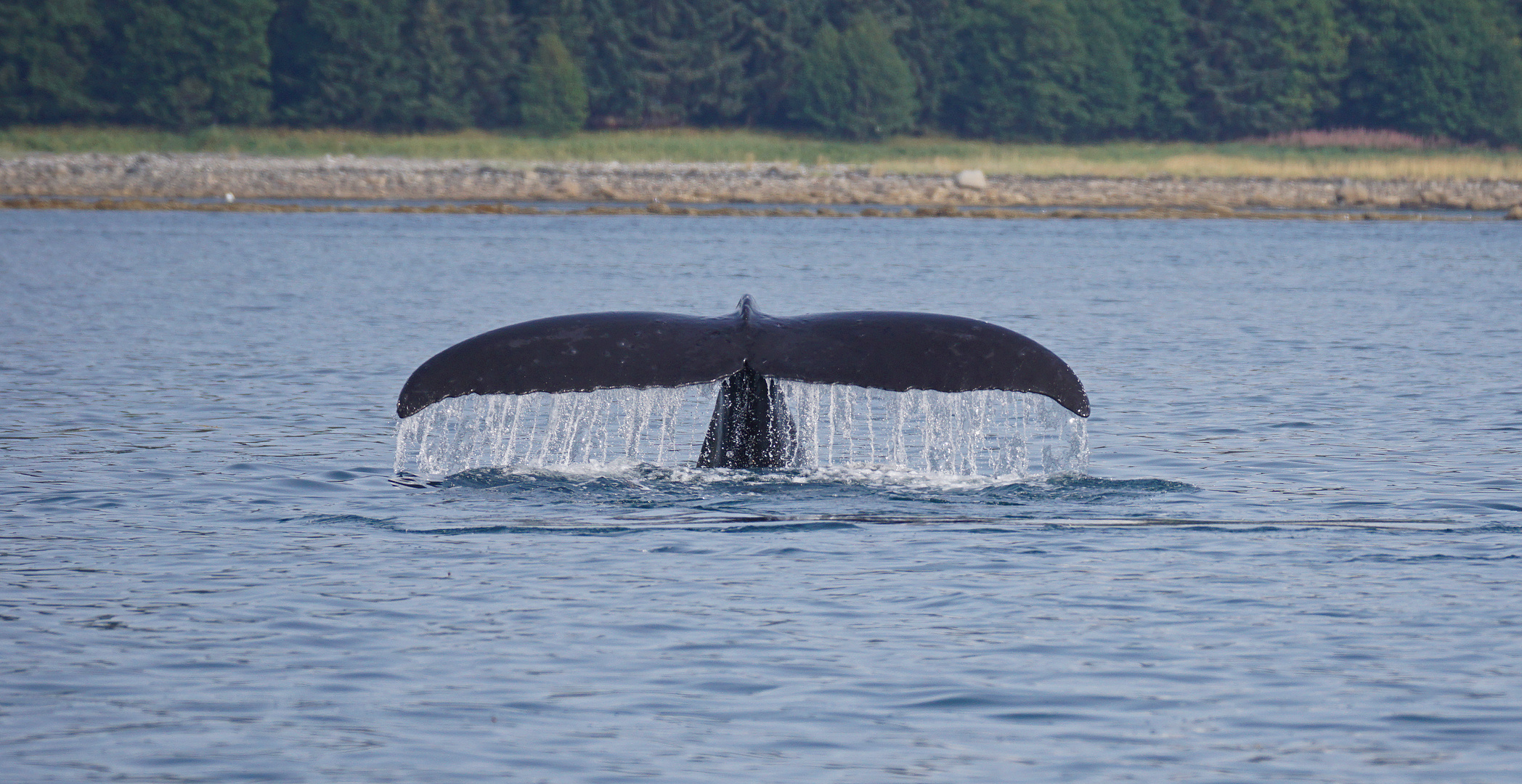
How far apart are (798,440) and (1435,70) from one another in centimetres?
9479

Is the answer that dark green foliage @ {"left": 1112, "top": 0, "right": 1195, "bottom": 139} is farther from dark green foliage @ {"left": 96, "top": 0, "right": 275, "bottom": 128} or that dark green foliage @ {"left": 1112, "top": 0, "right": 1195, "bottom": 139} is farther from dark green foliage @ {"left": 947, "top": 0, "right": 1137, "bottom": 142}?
dark green foliage @ {"left": 96, "top": 0, "right": 275, "bottom": 128}

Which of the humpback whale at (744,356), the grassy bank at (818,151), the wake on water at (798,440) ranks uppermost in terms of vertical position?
the grassy bank at (818,151)

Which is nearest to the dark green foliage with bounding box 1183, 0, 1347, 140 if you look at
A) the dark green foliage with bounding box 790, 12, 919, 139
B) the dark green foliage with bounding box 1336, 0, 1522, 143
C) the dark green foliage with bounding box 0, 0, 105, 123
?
the dark green foliage with bounding box 1336, 0, 1522, 143

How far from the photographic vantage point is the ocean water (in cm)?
704

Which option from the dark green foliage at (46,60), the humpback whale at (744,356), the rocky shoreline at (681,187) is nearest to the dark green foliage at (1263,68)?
the rocky shoreline at (681,187)

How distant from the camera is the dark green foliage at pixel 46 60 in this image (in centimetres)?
8619

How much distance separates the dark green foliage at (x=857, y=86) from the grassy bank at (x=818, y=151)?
109 centimetres

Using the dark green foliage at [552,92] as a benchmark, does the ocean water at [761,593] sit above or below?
below

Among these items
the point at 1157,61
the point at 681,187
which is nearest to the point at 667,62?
the point at 681,187

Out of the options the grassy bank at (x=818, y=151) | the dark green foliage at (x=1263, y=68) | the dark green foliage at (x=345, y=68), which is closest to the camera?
the grassy bank at (x=818, y=151)

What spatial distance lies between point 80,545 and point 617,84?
87.8 metres

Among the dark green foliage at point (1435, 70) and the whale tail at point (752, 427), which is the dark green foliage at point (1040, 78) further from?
the whale tail at point (752, 427)

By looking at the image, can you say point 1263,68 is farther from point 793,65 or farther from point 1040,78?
point 793,65

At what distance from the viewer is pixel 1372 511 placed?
11789mm
